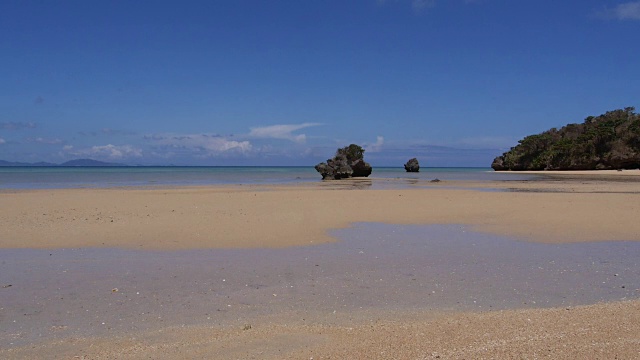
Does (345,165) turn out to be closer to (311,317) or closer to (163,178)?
(163,178)

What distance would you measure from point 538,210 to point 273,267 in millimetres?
12910

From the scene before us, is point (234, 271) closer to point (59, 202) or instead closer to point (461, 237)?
point (461, 237)

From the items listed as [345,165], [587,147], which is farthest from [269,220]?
[587,147]

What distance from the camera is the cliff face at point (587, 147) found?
7662 cm

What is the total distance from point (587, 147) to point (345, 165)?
5223cm

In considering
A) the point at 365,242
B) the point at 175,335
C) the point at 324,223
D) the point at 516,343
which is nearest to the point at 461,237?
the point at 365,242

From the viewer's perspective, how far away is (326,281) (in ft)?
25.2

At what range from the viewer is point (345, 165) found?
5456cm

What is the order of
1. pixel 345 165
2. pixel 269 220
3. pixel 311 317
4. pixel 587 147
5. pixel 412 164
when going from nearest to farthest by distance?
pixel 311 317, pixel 269 220, pixel 345 165, pixel 587 147, pixel 412 164

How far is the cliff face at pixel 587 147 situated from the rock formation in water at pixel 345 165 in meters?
46.0

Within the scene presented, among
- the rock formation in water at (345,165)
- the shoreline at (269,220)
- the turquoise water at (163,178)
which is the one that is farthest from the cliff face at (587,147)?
the shoreline at (269,220)

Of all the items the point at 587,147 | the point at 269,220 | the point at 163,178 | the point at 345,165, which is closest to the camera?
the point at 269,220

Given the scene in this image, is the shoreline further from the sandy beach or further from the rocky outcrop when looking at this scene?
the rocky outcrop

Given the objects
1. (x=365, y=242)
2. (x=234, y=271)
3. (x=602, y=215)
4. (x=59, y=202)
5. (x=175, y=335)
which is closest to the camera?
(x=175, y=335)
